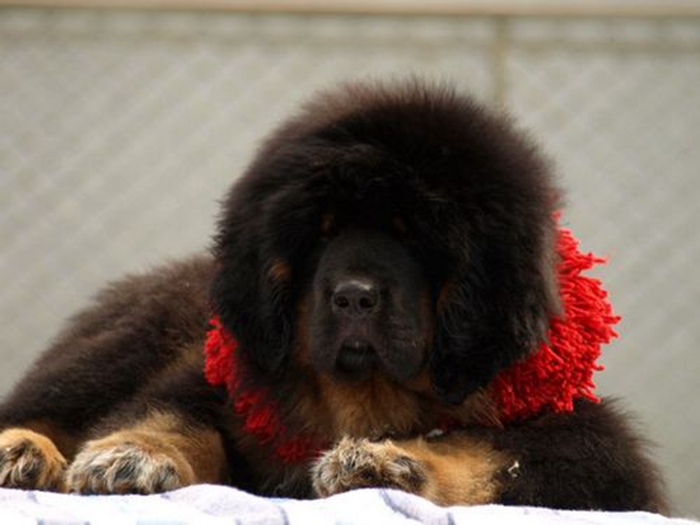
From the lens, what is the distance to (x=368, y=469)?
9.21 ft

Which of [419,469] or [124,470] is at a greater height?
[419,469]

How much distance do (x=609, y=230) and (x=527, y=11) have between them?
95 centimetres

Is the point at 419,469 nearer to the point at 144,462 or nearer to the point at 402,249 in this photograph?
the point at 402,249

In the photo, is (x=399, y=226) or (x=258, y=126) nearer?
(x=399, y=226)

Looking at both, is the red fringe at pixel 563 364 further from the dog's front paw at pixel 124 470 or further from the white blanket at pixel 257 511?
the dog's front paw at pixel 124 470

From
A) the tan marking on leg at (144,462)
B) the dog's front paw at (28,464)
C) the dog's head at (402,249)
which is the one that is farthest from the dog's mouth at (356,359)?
the dog's front paw at (28,464)

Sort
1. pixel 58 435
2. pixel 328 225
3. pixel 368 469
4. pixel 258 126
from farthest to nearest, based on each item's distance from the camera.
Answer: pixel 258 126 < pixel 58 435 < pixel 328 225 < pixel 368 469

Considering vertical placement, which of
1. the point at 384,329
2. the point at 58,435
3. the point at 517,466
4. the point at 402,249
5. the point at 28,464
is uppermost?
the point at 402,249

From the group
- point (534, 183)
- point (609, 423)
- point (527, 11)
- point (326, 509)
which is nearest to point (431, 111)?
point (534, 183)

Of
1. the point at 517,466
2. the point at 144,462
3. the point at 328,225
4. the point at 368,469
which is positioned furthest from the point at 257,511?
the point at 328,225

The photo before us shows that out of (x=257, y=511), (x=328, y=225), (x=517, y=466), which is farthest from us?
(x=328, y=225)

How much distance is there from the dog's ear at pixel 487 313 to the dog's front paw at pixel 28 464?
2.87ft

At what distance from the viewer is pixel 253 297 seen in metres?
3.12

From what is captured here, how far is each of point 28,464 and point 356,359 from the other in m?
0.76
